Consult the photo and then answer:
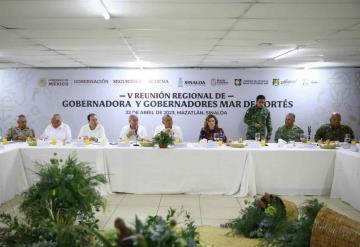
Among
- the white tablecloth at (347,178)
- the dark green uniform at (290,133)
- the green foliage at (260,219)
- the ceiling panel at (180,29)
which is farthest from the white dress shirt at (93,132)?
the white tablecloth at (347,178)

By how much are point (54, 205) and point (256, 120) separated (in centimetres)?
610

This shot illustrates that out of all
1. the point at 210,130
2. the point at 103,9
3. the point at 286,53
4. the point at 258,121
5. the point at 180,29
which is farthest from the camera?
the point at 258,121

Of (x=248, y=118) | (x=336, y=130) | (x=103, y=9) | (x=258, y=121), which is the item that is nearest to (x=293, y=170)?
(x=336, y=130)

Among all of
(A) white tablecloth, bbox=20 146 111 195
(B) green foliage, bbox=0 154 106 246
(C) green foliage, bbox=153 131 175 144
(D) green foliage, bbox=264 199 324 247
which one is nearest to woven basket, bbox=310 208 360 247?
(D) green foliage, bbox=264 199 324 247

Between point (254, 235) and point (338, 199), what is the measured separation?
2205 mm

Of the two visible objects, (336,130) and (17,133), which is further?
(17,133)

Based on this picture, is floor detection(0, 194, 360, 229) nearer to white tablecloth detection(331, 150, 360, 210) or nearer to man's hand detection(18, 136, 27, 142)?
white tablecloth detection(331, 150, 360, 210)

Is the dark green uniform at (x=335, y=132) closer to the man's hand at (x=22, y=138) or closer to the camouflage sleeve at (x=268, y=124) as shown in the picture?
the camouflage sleeve at (x=268, y=124)

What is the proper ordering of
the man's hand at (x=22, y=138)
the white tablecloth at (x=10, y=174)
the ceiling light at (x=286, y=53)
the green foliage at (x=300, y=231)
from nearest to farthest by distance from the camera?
the green foliage at (x=300, y=231) → the white tablecloth at (x=10, y=174) → the ceiling light at (x=286, y=53) → the man's hand at (x=22, y=138)

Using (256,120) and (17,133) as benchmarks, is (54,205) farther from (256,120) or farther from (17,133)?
(256,120)

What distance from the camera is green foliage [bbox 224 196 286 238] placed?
3484mm

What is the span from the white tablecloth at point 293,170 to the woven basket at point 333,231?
284 centimetres

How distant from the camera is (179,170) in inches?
210

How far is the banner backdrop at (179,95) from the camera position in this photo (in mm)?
8664
